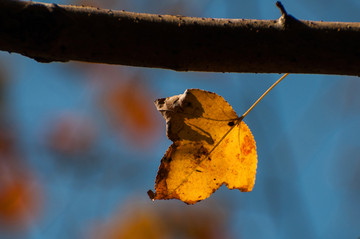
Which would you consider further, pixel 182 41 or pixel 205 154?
pixel 205 154

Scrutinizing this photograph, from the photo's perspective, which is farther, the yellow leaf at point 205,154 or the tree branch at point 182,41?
the yellow leaf at point 205,154

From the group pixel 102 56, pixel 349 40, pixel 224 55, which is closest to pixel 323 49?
pixel 349 40

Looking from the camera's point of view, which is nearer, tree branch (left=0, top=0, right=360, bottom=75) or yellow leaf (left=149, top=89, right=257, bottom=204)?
tree branch (left=0, top=0, right=360, bottom=75)

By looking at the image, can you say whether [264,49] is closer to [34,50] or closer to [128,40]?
[128,40]
